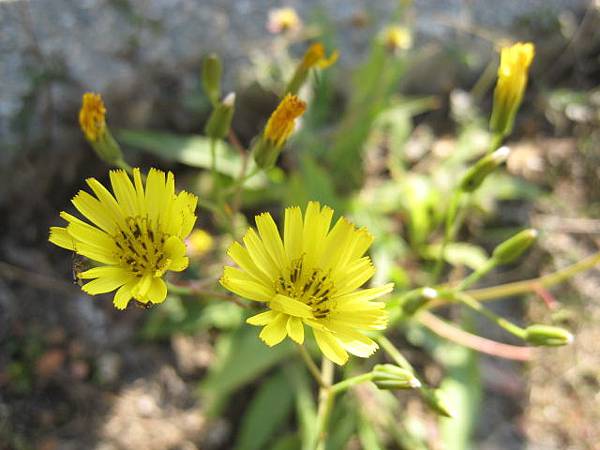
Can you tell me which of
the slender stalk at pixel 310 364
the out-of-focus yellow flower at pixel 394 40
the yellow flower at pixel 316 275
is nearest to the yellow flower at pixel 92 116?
the yellow flower at pixel 316 275

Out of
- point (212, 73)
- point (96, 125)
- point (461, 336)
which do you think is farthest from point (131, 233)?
point (461, 336)

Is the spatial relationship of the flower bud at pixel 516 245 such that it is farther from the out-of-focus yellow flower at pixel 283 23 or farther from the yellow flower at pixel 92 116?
the out-of-focus yellow flower at pixel 283 23

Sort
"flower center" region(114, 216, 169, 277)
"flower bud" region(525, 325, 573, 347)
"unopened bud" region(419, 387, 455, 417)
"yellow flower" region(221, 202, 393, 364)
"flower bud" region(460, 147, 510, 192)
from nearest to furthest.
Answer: "yellow flower" region(221, 202, 393, 364) → "flower center" region(114, 216, 169, 277) → "unopened bud" region(419, 387, 455, 417) → "flower bud" region(525, 325, 573, 347) → "flower bud" region(460, 147, 510, 192)

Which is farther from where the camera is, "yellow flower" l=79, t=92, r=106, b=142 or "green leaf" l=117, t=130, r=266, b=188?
"green leaf" l=117, t=130, r=266, b=188

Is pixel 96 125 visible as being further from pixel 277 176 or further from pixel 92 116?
pixel 277 176

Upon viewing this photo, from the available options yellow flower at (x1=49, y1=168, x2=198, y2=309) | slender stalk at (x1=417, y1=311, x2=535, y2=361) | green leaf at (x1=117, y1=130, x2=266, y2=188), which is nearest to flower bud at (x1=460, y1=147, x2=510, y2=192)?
slender stalk at (x1=417, y1=311, x2=535, y2=361)

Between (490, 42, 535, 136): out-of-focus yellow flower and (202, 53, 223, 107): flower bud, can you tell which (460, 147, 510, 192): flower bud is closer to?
(490, 42, 535, 136): out-of-focus yellow flower
